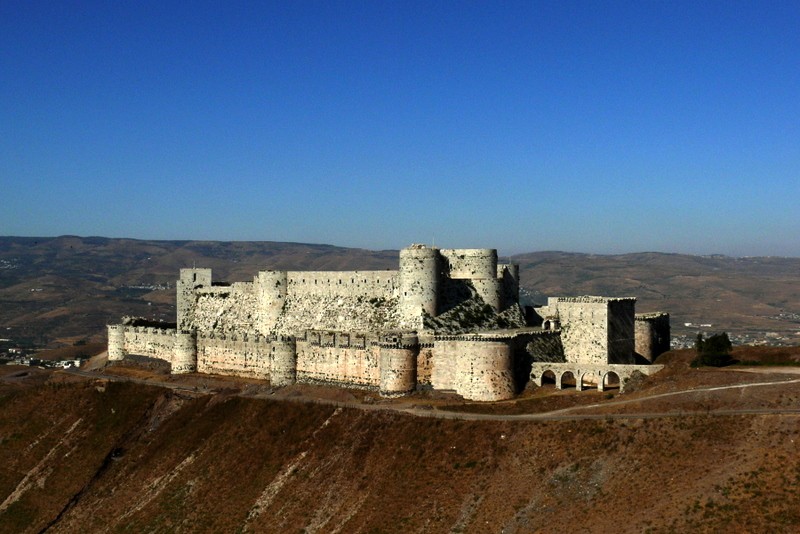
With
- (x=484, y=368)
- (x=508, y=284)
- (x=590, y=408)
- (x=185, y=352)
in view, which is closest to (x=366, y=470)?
(x=484, y=368)

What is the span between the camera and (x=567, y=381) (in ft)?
256

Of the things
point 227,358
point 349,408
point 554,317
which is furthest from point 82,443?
point 554,317

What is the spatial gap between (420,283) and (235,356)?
24.0 m

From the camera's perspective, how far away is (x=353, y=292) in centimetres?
8775

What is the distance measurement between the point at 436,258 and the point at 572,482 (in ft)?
106

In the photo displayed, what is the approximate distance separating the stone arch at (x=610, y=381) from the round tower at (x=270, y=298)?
3639 cm

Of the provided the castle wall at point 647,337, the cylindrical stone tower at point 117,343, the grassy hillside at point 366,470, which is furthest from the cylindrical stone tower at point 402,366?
the cylindrical stone tower at point 117,343

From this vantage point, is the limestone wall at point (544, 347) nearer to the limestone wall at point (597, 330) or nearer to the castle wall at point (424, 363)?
the limestone wall at point (597, 330)

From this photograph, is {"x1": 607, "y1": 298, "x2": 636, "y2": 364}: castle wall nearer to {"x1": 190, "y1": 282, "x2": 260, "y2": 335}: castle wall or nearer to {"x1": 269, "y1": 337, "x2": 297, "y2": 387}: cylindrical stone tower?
{"x1": 269, "y1": 337, "x2": 297, "y2": 387}: cylindrical stone tower

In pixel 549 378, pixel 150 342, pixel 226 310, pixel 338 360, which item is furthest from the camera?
pixel 150 342

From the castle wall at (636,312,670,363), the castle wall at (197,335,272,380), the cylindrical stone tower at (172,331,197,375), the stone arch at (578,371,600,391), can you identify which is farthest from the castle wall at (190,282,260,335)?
the castle wall at (636,312,670,363)

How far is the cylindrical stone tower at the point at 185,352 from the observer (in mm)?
95000

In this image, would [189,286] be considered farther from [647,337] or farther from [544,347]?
[647,337]

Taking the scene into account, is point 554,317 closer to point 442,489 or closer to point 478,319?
point 478,319
